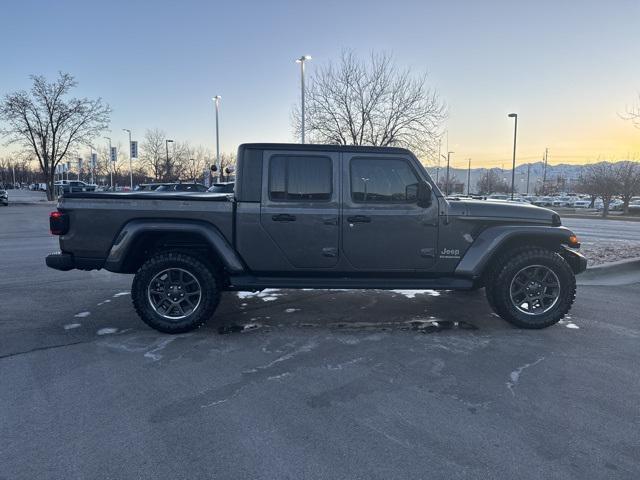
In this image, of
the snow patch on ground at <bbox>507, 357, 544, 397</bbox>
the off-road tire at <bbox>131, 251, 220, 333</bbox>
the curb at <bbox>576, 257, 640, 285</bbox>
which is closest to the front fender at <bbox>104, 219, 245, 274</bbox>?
the off-road tire at <bbox>131, 251, 220, 333</bbox>

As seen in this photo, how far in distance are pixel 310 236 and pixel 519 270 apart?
236 cm

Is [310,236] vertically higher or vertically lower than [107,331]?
higher

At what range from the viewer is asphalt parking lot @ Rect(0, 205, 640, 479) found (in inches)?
107

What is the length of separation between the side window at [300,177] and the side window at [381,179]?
12.1 inches

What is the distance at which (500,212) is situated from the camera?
17.1 ft

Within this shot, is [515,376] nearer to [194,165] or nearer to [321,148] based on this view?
[321,148]

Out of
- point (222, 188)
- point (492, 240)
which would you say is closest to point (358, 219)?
point (492, 240)

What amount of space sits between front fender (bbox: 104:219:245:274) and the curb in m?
6.08

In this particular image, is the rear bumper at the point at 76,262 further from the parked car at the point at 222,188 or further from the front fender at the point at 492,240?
the parked car at the point at 222,188

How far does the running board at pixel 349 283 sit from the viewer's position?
5.09m

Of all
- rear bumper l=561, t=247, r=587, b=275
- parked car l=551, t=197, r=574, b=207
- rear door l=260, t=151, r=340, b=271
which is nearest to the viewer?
rear door l=260, t=151, r=340, b=271

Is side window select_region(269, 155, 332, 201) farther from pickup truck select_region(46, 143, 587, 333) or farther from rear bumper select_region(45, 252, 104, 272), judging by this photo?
rear bumper select_region(45, 252, 104, 272)

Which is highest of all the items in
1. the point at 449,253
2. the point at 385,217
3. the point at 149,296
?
the point at 385,217

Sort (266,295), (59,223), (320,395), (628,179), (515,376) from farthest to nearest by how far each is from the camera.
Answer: (628,179) < (266,295) < (59,223) < (515,376) < (320,395)
